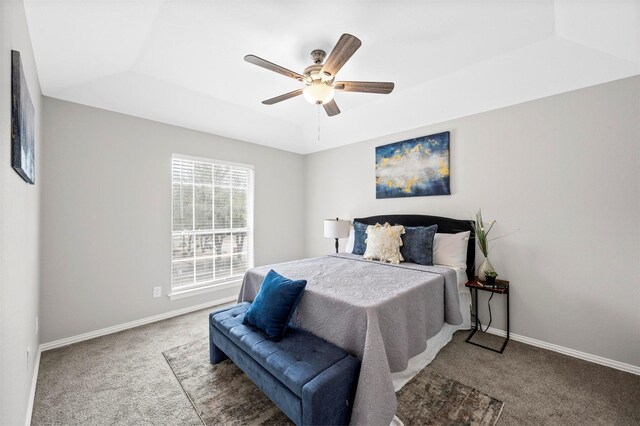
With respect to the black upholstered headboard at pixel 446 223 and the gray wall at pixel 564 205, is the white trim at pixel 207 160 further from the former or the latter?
the gray wall at pixel 564 205

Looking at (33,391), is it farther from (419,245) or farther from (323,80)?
(419,245)

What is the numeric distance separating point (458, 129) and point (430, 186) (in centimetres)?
74

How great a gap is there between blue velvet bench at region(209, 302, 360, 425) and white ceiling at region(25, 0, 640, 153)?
2.34 meters

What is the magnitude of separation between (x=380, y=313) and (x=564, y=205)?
2229mm

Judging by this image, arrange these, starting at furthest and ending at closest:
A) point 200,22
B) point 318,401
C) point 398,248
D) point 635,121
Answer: point 398,248 → point 635,121 → point 200,22 → point 318,401

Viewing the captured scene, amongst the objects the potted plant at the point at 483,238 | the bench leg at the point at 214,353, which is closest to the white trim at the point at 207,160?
the bench leg at the point at 214,353

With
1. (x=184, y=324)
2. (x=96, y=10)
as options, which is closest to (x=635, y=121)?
(x=96, y=10)

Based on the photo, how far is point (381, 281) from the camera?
2.27 metres

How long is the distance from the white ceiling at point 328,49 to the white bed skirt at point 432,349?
2222mm

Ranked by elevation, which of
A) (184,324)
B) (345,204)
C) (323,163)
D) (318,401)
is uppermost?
(323,163)

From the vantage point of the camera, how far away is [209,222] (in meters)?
3.86

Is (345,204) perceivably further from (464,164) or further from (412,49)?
(412,49)

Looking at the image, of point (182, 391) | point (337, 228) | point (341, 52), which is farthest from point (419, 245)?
point (182, 391)

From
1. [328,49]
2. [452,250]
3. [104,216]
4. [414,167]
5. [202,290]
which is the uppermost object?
[328,49]
